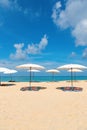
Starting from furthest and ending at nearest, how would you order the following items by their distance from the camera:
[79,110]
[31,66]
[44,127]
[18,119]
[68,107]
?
[31,66], [68,107], [79,110], [18,119], [44,127]

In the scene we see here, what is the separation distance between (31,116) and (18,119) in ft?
1.83

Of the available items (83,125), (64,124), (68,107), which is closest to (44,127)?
(64,124)

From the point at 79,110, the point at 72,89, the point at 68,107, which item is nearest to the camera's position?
the point at 79,110

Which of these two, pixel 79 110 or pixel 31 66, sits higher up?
pixel 31 66

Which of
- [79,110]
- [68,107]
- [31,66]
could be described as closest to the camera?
[79,110]

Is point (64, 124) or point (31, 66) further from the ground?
point (31, 66)

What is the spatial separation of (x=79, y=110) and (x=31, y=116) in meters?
1.97

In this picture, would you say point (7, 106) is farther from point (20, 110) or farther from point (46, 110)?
point (46, 110)

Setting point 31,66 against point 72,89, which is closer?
point 72,89

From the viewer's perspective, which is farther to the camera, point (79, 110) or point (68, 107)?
point (68, 107)

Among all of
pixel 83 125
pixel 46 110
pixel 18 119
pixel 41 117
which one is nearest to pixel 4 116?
pixel 18 119

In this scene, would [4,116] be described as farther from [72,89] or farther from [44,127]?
[72,89]

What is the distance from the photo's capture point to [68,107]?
9078mm

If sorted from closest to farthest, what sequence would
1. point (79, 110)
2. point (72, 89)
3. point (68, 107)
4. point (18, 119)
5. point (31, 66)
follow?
1. point (18, 119)
2. point (79, 110)
3. point (68, 107)
4. point (72, 89)
5. point (31, 66)
